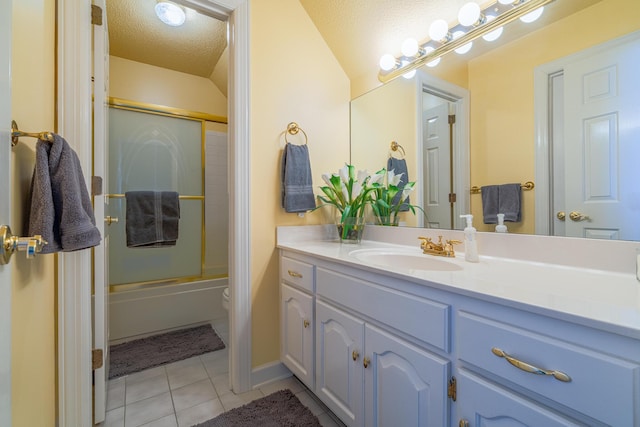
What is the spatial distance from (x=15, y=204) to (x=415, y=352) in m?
1.12

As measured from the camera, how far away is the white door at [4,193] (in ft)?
1.35

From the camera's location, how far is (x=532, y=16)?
110 cm

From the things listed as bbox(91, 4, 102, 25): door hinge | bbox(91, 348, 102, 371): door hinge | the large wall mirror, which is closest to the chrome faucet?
the large wall mirror

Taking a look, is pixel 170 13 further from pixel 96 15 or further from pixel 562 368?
pixel 562 368

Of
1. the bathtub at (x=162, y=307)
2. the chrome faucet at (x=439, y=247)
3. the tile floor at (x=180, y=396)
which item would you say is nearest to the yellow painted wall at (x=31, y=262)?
the tile floor at (x=180, y=396)

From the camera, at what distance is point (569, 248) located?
97 centimetres

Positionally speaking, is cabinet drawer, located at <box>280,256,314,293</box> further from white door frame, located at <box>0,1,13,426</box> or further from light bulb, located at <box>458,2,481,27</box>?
light bulb, located at <box>458,2,481,27</box>

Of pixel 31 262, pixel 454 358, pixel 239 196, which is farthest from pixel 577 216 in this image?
pixel 31 262

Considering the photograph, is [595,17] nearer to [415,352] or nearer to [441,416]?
[415,352]

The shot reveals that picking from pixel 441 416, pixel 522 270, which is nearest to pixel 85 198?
pixel 441 416

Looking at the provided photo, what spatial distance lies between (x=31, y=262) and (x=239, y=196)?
32.7 inches

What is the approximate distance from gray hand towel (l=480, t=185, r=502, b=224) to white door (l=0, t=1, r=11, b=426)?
1.45 m

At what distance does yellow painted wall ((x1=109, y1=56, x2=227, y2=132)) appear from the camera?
2260 millimetres

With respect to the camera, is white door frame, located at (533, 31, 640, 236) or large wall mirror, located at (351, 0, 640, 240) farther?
white door frame, located at (533, 31, 640, 236)
